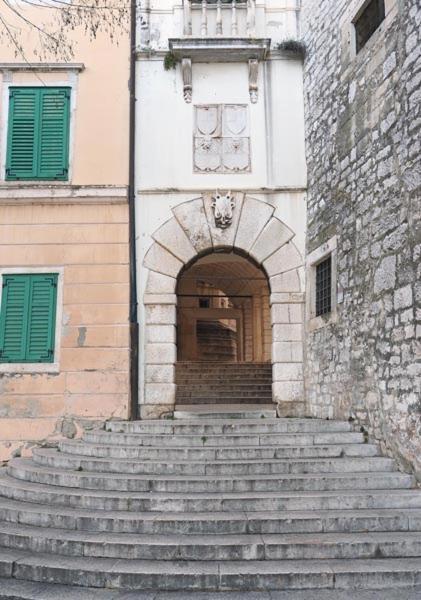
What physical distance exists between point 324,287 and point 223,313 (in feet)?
32.0

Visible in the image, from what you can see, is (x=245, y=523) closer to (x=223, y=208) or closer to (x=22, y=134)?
(x=223, y=208)

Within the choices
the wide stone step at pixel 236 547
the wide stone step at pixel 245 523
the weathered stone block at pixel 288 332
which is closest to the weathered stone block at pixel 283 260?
the weathered stone block at pixel 288 332

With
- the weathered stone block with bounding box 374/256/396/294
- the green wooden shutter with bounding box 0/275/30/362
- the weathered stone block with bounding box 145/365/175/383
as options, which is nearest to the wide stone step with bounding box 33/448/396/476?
the weathered stone block with bounding box 374/256/396/294

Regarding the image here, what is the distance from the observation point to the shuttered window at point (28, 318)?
7.29 metres

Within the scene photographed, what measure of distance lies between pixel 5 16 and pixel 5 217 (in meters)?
3.21

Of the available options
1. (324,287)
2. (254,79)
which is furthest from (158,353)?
(254,79)

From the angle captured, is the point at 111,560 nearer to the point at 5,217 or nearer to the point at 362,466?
the point at 362,466

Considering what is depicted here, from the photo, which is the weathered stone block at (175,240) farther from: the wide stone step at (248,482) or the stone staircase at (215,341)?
the stone staircase at (215,341)

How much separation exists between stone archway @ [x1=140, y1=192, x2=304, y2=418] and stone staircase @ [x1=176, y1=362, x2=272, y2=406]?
1359 mm

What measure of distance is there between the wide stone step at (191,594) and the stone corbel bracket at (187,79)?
6836 millimetres

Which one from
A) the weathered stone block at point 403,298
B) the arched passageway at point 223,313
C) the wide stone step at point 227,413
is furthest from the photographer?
the arched passageway at point 223,313

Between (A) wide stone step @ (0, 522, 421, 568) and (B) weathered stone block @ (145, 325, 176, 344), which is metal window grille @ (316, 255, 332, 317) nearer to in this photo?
(B) weathered stone block @ (145, 325, 176, 344)

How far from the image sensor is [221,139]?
8.02 meters

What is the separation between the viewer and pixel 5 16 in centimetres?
809
